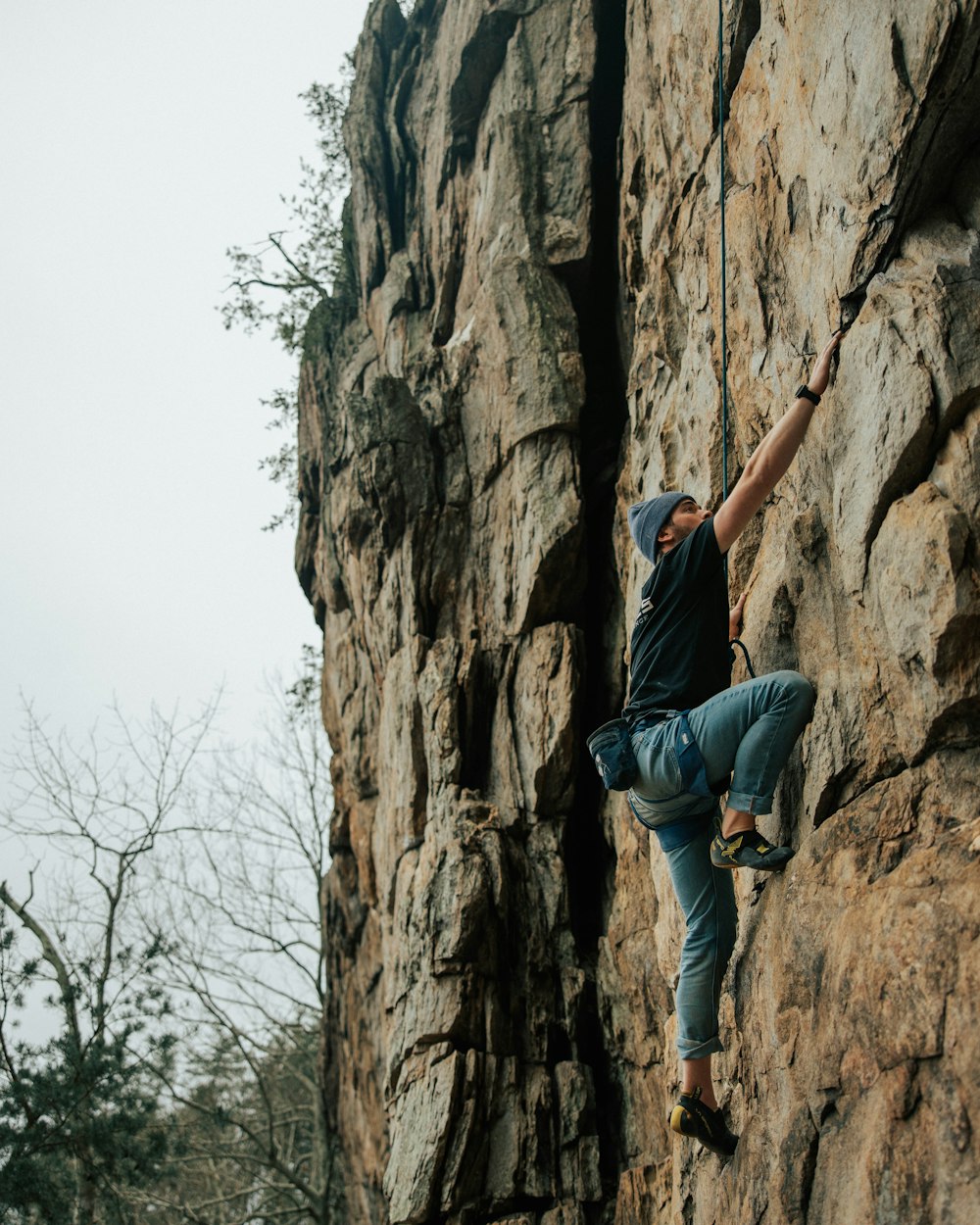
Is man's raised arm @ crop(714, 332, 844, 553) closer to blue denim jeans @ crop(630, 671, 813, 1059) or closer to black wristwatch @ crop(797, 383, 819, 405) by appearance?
black wristwatch @ crop(797, 383, 819, 405)

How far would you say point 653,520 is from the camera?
235 inches

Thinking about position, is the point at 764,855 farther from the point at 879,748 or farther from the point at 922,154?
the point at 922,154

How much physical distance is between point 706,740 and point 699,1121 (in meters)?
1.78

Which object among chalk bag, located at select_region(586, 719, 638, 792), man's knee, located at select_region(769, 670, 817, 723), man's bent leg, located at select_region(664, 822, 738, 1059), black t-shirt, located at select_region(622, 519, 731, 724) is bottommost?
man's bent leg, located at select_region(664, 822, 738, 1059)

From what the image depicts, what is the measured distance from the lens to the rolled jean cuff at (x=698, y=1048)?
5285mm

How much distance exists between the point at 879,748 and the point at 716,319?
12.6 feet

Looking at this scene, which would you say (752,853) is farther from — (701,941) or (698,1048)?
(698,1048)

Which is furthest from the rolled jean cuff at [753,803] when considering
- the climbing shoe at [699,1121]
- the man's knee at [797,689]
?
the climbing shoe at [699,1121]

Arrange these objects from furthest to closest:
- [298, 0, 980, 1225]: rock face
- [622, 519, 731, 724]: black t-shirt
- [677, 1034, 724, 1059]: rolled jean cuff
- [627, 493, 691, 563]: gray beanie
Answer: [627, 493, 691, 563]: gray beanie, [622, 519, 731, 724]: black t-shirt, [677, 1034, 724, 1059]: rolled jean cuff, [298, 0, 980, 1225]: rock face

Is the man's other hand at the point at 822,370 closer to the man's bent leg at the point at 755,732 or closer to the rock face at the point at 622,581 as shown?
the rock face at the point at 622,581

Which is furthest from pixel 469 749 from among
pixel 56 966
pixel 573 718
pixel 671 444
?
pixel 56 966

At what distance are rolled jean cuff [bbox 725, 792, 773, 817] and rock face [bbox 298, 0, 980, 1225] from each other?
0.29 meters

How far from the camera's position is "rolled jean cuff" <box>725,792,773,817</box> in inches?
204

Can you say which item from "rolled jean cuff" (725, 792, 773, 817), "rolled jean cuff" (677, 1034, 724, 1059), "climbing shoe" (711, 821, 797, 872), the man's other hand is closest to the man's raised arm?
the man's other hand
